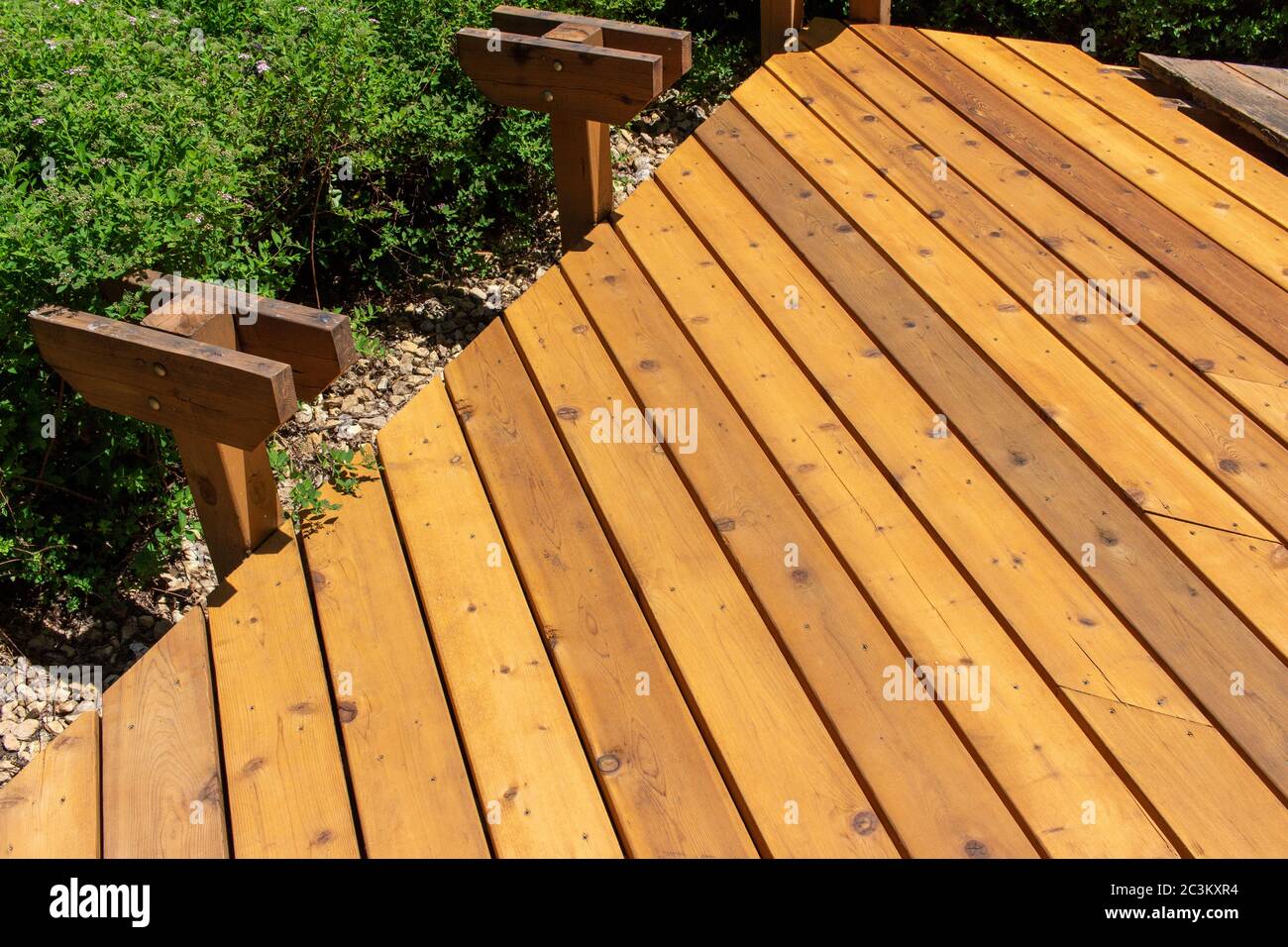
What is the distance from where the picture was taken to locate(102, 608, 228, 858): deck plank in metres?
2.38

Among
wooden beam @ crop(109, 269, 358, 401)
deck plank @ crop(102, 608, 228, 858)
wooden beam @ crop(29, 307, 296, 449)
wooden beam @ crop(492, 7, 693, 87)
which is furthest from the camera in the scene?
wooden beam @ crop(492, 7, 693, 87)

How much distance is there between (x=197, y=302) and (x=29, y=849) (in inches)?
47.7

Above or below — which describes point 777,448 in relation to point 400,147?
below

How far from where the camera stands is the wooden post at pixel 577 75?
143 inches

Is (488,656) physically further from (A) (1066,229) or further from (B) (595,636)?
(A) (1066,229)

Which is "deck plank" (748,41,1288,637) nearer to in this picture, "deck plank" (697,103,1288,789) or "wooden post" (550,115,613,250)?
"deck plank" (697,103,1288,789)

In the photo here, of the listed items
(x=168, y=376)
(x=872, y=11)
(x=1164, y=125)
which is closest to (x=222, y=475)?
(x=168, y=376)

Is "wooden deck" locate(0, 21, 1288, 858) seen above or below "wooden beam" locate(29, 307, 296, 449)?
below

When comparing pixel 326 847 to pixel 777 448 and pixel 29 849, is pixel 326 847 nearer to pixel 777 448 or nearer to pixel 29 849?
pixel 29 849

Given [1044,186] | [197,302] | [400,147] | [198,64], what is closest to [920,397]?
[1044,186]

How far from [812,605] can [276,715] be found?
1211 millimetres

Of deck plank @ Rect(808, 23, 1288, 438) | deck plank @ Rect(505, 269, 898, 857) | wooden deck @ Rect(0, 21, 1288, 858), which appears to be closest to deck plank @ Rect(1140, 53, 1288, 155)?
wooden deck @ Rect(0, 21, 1288, 858)

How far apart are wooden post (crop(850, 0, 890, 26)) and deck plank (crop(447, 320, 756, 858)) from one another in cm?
270
